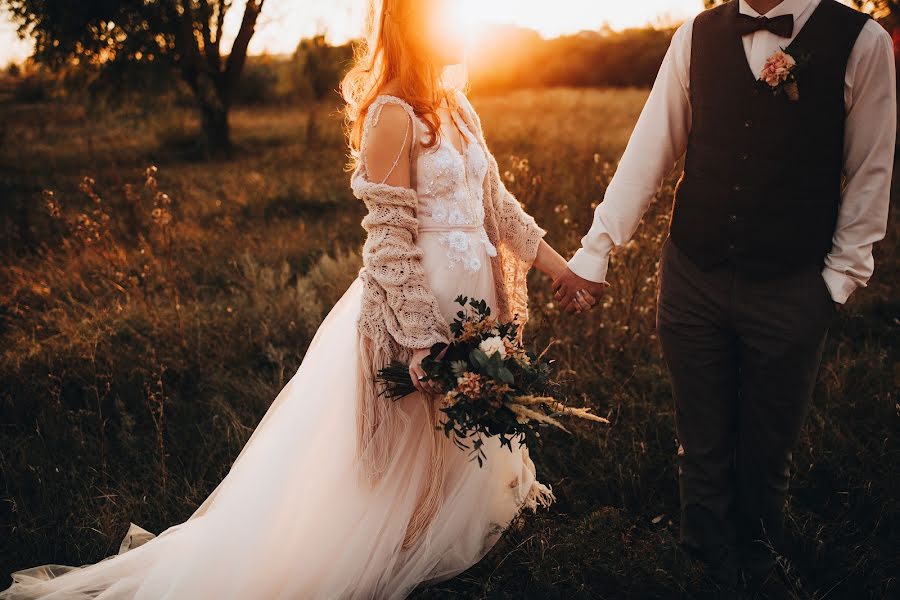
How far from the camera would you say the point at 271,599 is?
8.42 ft

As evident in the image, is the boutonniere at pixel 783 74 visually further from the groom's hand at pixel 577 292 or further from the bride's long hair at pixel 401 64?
the bride's long hair at pixel 401 64

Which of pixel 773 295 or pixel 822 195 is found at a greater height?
pixel 822 195

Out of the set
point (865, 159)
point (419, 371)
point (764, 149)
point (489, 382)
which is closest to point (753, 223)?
point (764, 149)

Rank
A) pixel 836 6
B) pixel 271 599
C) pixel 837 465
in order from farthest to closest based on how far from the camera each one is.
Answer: pixel 837 465 < pixel 271 599 < pixel 836 6

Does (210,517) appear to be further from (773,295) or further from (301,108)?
(301,108)

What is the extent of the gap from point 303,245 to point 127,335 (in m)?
2.37

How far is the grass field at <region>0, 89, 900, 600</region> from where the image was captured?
109 inches

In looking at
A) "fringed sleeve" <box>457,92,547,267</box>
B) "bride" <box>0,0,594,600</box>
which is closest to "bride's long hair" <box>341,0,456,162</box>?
"bride" <box>0,0,594,600</box>

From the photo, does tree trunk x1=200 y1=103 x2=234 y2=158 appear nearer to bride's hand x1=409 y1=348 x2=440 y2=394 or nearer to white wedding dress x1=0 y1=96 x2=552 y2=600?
white wedding dress x1=0 y1=96 x2=552 y2=600

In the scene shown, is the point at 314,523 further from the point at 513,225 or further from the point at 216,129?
the point at 216,129

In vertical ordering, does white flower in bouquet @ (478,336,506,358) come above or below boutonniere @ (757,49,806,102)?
below

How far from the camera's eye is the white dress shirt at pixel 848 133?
2.08m

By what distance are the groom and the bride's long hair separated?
0.85 metres

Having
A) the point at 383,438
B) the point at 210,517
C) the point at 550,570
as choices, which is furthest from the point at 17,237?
the point at 550,570
